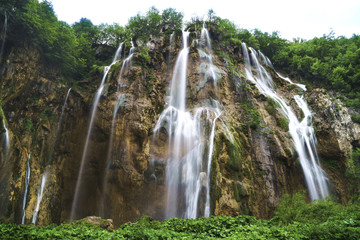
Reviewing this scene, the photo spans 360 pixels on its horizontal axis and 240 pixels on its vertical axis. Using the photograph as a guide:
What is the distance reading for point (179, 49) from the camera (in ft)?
76.3

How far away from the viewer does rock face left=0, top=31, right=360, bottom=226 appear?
13.4 metres

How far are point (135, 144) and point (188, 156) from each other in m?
3.91

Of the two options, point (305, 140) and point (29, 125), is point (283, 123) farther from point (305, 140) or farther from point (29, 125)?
point (29, 125)

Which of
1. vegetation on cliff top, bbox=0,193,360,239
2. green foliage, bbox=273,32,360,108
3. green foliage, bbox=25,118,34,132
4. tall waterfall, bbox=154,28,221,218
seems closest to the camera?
vegetation on cliff top, bbox=0,193,360,239

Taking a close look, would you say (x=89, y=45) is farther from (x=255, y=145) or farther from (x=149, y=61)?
(x=255, y=145)

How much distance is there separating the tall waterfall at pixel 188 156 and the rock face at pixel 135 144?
0.45m

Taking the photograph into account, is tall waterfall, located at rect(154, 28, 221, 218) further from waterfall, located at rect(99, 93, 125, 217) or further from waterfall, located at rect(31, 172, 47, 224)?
waterfall, located at rect(31, 172, 47, 224)

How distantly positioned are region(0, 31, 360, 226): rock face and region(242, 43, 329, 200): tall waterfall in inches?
25.0

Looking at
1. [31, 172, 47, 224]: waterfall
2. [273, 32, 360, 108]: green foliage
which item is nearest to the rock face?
[31, 172, 47, 224]: waterfall

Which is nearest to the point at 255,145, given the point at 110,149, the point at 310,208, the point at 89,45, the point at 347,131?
the point at 310,208

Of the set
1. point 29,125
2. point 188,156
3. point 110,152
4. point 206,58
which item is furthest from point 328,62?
point 29,125

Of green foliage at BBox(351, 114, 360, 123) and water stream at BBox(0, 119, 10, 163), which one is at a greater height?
green foliage at BBox(351, 114, 360, 123)

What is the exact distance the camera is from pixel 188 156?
560 inches

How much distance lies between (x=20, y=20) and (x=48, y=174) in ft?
37.9
